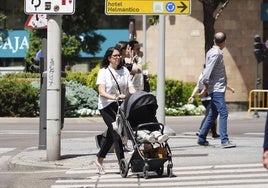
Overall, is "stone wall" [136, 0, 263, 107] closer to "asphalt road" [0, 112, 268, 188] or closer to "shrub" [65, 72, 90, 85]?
"shrub" [65, 72, 90, 85]

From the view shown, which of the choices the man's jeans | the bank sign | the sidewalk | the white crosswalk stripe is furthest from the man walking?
the bank sign

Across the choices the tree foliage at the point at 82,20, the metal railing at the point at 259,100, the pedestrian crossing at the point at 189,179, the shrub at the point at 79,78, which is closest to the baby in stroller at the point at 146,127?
the pedestrian crossing at the point at 189,179

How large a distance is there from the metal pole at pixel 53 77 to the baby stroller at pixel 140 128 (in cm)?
202

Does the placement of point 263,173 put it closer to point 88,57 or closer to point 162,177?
point 162,177

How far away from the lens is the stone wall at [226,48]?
35.8m

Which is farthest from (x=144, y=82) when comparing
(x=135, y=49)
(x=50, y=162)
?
(x=50, y=162)

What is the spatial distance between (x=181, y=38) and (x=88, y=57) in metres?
11.5

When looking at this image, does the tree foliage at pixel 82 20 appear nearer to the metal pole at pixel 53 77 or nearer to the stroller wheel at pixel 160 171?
the metal pole at pixel 53 77

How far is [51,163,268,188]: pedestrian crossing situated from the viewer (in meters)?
10.4

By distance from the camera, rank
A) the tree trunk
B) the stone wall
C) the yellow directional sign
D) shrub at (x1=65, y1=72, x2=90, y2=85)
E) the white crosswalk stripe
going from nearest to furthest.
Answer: the white crosswalk stripe, the yellow directional sign, the tree trunk, shrub at (x1=65, y1=72, x2=90, y2=85), the stone wall

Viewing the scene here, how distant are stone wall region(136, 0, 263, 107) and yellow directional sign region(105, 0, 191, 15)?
18.9 m

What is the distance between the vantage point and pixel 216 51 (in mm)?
14055

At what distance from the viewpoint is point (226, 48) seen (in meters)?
35.8

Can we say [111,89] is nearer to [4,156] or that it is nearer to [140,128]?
[140,128]
